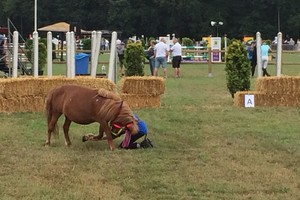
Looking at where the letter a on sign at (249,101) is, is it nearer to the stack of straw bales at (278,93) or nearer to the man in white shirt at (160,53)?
the stack of straw bales at (278,93)

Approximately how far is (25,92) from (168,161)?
604 cm

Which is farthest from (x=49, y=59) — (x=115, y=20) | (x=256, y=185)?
(x=115, y=20)

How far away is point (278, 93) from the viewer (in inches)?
580

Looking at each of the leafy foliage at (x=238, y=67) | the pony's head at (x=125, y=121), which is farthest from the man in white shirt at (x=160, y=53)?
the pony's head at (x=125, y=121)

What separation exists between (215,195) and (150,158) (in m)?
2.15

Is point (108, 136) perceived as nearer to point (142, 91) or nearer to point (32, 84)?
point (32, 84)

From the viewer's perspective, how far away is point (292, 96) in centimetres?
1473

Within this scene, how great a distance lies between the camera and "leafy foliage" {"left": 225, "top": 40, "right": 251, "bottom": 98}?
52.3 feet

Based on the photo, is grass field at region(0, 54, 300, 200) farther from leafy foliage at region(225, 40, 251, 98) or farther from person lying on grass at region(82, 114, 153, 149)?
leafy foliage at region(225, 40, 251, 98)

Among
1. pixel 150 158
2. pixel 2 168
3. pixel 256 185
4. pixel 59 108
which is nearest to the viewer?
pixel 256 185

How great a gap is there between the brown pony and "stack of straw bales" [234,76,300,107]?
638cm

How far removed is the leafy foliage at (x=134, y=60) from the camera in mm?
16750

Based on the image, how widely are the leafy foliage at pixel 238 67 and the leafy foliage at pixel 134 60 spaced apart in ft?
8.00

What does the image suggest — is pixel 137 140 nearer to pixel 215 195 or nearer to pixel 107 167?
pixel 107 167
